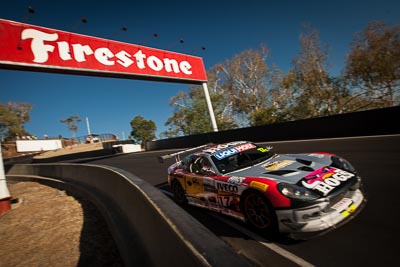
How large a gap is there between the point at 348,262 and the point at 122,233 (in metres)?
3.29

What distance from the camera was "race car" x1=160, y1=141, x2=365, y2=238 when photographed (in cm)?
362

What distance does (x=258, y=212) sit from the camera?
165 inches

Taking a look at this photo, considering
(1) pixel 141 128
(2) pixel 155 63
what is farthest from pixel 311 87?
(1) pixel 141 128

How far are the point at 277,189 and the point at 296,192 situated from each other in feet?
0.83

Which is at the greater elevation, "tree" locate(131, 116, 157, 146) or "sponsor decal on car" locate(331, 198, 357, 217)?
"tree" locate(131, 116, 157, 146)

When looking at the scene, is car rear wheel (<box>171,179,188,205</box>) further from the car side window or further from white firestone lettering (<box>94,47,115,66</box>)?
white firestone lettering (<box>94,47,115,66</box>)

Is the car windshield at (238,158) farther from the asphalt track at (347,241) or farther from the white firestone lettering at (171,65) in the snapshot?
the white firestone lettering at (171,65)

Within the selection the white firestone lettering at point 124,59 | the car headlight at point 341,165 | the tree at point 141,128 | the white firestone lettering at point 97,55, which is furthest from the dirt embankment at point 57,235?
the tree at point 141,128

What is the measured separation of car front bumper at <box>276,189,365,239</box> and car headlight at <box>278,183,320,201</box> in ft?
0.40

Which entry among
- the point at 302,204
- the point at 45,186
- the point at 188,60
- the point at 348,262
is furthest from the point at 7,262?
the point at 188,60

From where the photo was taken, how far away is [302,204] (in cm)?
359

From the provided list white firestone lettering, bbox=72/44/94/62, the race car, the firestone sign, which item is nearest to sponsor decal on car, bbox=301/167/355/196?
the race car

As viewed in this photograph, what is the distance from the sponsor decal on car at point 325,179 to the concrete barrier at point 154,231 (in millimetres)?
1914

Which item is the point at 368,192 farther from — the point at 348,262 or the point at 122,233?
the point at 122,233
